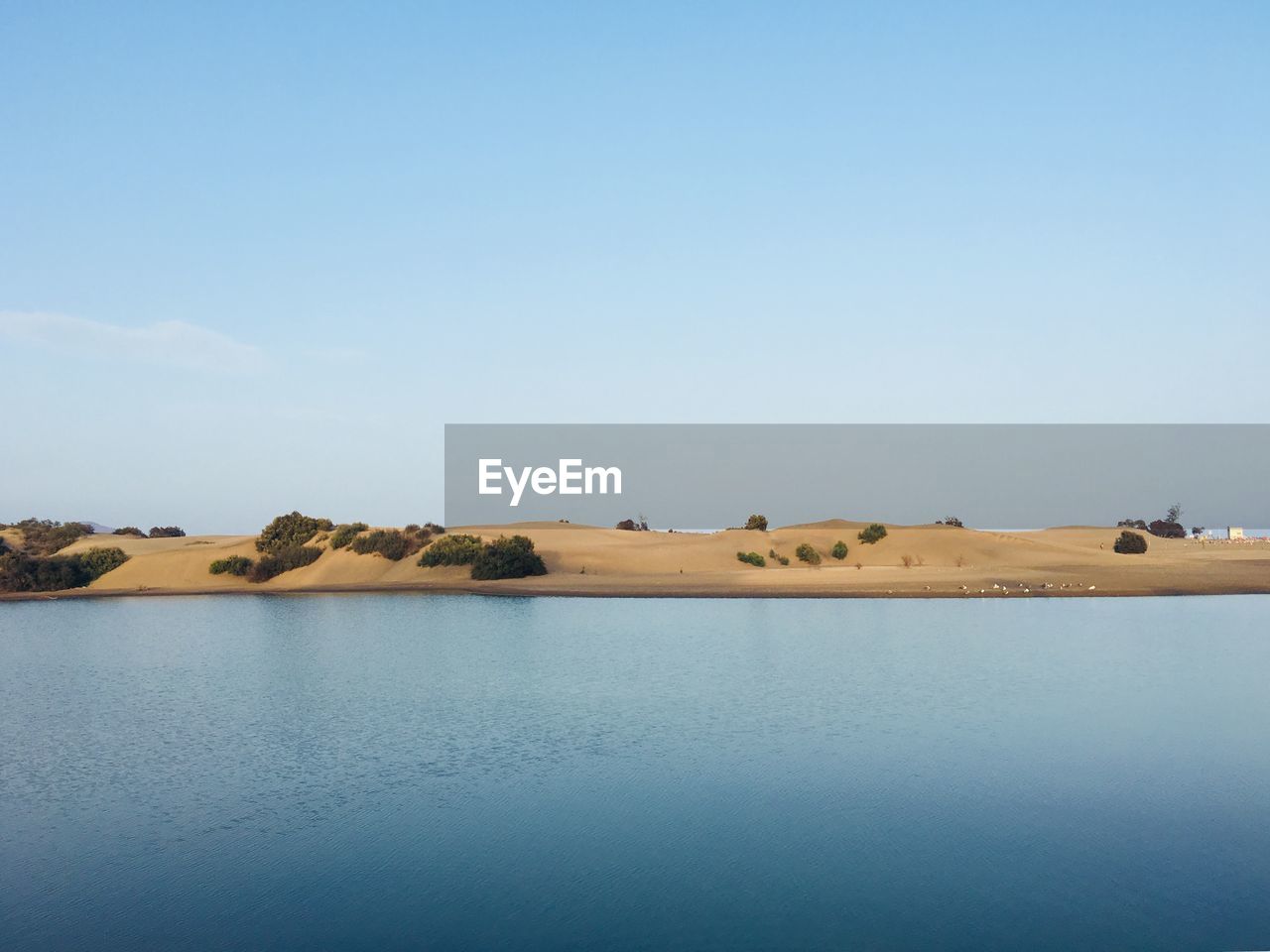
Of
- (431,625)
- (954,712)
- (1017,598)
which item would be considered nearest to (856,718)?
(954,712)

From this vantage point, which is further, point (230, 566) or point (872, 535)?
point (872, 535)

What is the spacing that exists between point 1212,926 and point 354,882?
8439 mm

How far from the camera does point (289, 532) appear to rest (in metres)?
61.1

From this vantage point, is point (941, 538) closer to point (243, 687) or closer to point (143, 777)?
point (243, 687)

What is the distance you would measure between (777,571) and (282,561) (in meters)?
28.8

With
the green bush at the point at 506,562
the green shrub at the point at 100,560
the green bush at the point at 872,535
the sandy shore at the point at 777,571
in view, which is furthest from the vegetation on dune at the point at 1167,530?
the green shrub at the point at 100,560

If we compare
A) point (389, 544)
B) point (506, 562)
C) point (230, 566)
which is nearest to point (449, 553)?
point (506, 562)

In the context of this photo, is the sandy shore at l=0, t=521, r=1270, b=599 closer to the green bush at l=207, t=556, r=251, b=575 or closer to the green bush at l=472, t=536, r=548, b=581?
the green bush at l=207, t=556, r=251, b=575

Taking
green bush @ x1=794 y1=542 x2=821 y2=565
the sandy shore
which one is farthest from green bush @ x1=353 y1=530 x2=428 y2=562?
green bush @ x1=794 y1=542 x2=821 y2=565

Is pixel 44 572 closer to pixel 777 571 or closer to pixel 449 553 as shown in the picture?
pixel 449 553

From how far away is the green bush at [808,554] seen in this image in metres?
64.7

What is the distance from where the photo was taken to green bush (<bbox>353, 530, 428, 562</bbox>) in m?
57.0

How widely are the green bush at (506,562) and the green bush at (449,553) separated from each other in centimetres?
50

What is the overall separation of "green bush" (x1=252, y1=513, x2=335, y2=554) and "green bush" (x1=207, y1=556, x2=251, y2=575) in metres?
2.02
